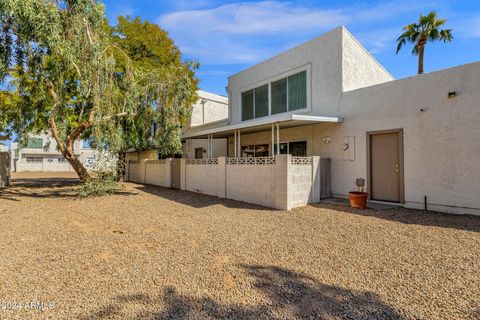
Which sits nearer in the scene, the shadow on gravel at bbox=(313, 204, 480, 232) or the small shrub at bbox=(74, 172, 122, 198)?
the shadow on gravel at bbox=(313, 204, 480, 232)

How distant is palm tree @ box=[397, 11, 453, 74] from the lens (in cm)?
1716

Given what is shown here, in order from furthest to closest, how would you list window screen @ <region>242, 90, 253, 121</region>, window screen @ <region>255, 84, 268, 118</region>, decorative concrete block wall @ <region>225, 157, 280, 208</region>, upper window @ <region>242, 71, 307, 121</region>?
window screen @ <region>242, 90, 253, 121</region>, window screen @ <region>255, 84, 268, 118</region>, upper window @ <region>242, 71, 307, 121</region>, decorative concrete block wall @ <region>225, 157, 280, 208</region>

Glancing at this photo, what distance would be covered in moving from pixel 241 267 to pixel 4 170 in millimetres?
18236

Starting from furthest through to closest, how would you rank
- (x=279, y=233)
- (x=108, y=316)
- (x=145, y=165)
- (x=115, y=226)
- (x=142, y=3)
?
(x=145, y=165)
(x=142, y=3)
(x=115, y=226)
(x=279, y=233)
(x=108, y=316)

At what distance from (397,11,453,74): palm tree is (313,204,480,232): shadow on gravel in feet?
50.9

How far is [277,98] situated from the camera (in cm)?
1268

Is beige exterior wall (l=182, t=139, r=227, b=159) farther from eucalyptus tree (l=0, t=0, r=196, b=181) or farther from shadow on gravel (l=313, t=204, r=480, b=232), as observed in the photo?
shadow on gravel (l=313, t=204, r=480, b=232)

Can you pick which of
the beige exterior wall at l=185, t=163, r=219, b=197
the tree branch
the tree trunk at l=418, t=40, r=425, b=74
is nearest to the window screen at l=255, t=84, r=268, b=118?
the beige exterior wall at l=185, t=163, r=219, b=197

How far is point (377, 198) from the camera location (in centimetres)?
912

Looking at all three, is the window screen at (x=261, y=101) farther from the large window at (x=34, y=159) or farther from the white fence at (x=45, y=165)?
the large window at (x=34, y=159)

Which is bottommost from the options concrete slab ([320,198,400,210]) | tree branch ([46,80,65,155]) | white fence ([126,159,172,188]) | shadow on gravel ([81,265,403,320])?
shadow on gravel ([81,265,403,320])

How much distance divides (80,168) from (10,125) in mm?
5717

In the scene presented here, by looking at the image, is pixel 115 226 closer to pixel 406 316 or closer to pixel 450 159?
pixel 406 316

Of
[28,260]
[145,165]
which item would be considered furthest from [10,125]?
[28,260]
